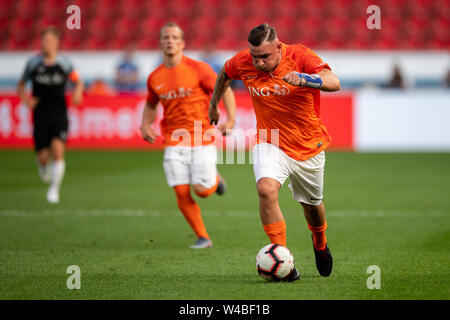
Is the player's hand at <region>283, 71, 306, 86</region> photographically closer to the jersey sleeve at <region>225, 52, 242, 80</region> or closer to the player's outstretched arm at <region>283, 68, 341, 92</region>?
the player's outstretched arm at <region>283, 68, 341, 92</region>

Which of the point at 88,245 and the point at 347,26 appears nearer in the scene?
the point at 88,245

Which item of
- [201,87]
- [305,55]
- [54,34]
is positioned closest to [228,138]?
[54,34]

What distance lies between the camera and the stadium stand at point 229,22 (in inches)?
907

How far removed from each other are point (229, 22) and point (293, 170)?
18.9 meters

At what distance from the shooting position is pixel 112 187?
11.5 m

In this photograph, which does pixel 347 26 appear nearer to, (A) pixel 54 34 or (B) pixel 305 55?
(A) pixel 54 34

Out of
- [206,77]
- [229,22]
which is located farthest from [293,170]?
[229,22]

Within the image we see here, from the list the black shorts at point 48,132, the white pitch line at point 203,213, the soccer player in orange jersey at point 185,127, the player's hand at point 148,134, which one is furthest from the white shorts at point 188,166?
the black shorts at point 48,132

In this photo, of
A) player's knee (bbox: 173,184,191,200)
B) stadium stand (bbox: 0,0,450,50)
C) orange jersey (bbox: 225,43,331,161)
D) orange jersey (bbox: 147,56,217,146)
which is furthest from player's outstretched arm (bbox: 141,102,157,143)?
stadium stand (bbox: 0,0,450,50)

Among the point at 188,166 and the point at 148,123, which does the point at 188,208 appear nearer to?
the point at 188,166

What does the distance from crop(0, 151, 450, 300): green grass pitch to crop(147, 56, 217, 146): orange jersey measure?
1136 millimetres

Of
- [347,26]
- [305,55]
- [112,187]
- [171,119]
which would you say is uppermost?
[347,26]
